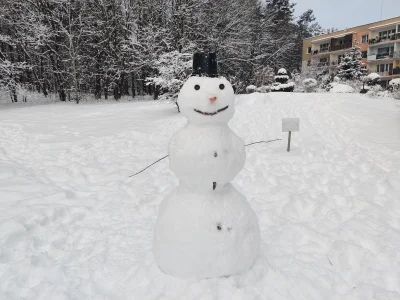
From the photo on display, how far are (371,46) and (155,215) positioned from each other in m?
36.5

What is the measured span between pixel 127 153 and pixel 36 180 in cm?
241

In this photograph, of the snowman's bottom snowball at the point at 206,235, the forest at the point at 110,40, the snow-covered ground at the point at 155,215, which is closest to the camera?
the snowman's bottom snowball at the point at 206,235

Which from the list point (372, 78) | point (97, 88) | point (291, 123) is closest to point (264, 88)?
point (372, 78)

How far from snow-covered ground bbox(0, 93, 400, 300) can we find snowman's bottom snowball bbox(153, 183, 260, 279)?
7.3 inches

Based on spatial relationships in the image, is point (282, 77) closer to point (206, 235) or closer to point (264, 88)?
point (264, 88)

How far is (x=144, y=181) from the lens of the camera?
5.54 meters

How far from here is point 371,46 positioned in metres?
31.5

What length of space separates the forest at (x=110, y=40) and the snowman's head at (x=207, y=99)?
36.7ft

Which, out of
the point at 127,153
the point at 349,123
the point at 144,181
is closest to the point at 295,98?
the point at 349,123

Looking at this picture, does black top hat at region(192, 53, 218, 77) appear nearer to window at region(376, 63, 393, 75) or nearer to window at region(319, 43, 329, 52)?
window at region(376, 63, 393, 75)

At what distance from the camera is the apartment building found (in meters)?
29.1

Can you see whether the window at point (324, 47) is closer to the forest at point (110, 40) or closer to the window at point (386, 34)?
the window at point (386, 34)

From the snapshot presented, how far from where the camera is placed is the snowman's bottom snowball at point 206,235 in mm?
2543

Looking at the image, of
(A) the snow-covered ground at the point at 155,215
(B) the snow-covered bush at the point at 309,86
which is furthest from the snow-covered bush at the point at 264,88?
(A) the snow-covered ground at the point at 155,215
